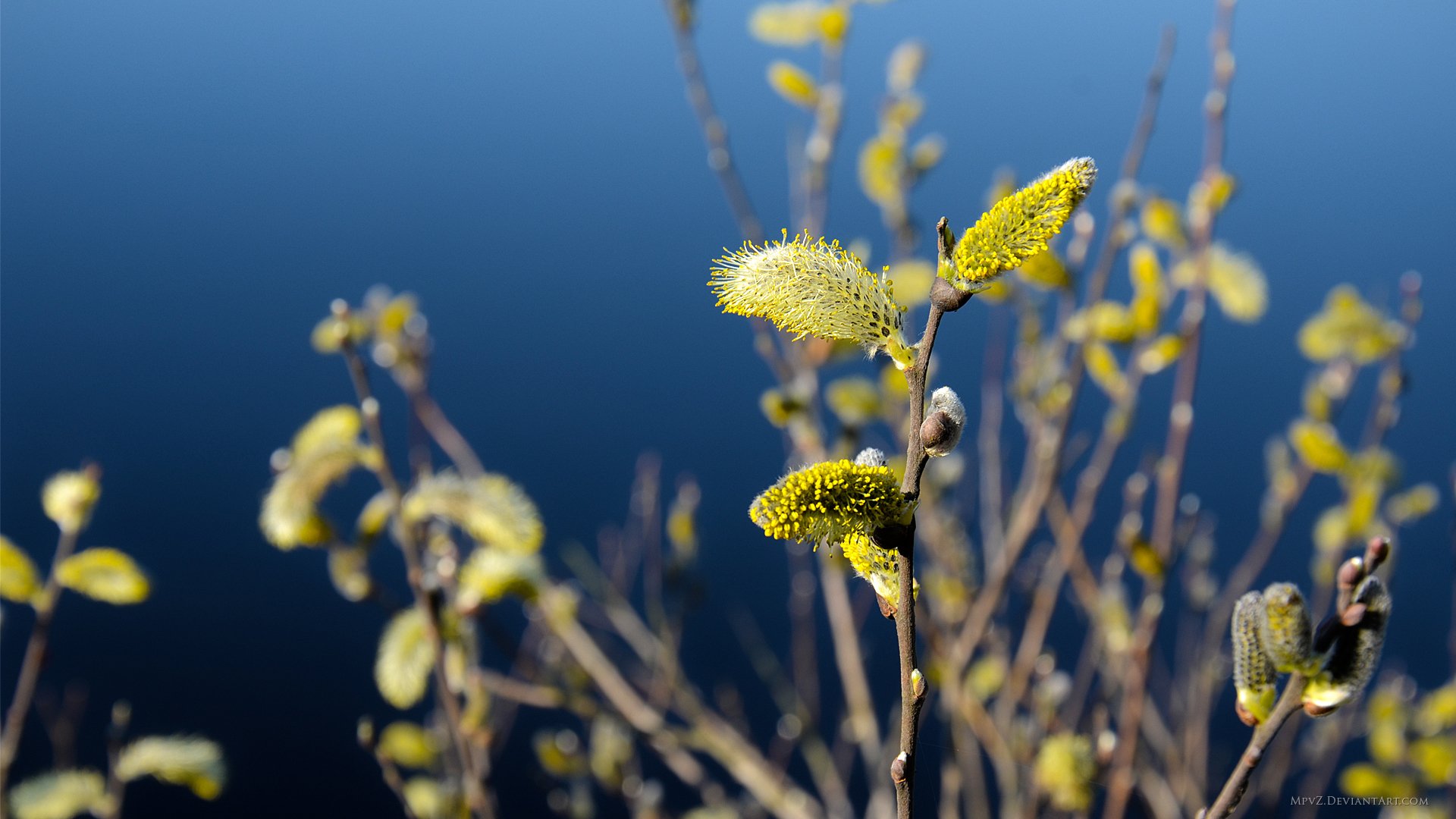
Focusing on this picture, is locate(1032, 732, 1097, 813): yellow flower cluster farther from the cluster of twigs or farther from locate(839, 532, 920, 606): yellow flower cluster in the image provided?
locate(839, 532, 920, 606): yellow flower cluster

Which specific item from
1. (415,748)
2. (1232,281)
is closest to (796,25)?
(1232,281)

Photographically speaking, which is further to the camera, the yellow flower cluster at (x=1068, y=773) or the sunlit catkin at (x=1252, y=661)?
the yellow flower cluster at (x=1068, y=773)

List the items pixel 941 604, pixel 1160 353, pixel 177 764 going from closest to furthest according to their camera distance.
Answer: pixel 177 764
pixel 1160 353
pixel 941 604

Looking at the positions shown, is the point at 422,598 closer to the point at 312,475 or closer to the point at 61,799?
the point at 312,475

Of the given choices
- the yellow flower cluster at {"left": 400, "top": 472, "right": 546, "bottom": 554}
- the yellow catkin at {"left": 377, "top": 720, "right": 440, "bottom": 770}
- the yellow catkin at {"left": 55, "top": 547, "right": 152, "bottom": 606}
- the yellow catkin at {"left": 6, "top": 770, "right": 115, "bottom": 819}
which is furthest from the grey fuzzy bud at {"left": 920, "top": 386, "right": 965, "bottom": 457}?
the yellow catkin at {"left": 377, "top": 720, "right": 440, "bottom": 770}

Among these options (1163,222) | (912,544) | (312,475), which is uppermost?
(1163,222)

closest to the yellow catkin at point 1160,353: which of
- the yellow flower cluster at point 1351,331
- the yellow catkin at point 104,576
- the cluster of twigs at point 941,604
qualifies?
the cluster of twigs at point 941,604

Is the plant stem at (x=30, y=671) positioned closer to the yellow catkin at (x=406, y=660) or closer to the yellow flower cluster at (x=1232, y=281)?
the yellow catkin at (x=406, y=660)
